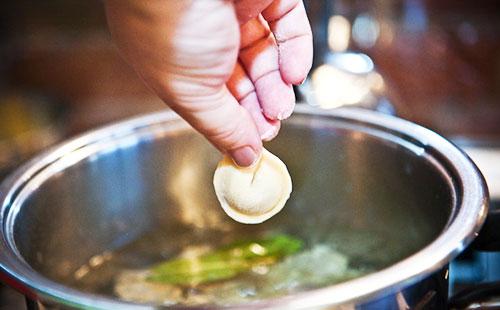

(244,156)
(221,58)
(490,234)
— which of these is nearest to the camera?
(221,58)

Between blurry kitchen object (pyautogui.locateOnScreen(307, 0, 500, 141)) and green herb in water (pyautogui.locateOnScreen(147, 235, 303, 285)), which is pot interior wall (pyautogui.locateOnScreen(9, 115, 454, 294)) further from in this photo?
blurry kitchen object (pyautogui.locateOnScreen(307, 0, 500, 141))

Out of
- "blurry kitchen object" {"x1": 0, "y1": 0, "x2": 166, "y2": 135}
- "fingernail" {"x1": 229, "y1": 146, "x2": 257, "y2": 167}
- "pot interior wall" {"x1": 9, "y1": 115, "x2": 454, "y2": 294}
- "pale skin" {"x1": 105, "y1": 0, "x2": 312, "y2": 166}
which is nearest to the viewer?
"pale skin" {"x1": 105, "y1": 0, "x2": 312, "y2": 166}

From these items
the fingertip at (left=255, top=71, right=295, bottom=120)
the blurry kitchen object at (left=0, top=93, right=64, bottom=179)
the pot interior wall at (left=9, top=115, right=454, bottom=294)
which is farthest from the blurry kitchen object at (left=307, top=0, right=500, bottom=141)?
the fingertip at (left=255, top=71, right=295, bottom=120)

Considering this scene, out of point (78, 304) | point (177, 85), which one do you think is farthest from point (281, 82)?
point (78, 304)

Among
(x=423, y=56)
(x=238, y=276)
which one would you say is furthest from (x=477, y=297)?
(x=423, y=56)

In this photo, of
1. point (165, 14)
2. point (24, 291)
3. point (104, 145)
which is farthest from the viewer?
point (104, 145)

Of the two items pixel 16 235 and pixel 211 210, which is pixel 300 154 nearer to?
pixel 211 210

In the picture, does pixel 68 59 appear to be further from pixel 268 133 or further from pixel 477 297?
pixel 477 297
